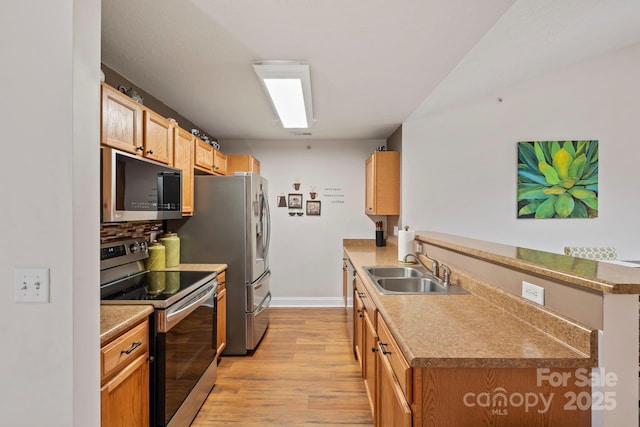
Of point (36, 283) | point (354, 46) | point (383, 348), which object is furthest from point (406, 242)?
point (36, 283)

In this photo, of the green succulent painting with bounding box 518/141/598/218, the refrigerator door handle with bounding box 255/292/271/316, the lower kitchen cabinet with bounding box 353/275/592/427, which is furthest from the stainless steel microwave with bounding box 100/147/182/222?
the green succulent painting with bounding box 518/141/598/218

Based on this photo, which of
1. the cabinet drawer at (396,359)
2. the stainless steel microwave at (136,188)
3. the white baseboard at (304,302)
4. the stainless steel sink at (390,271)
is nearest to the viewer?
the cabinet drawer at (396,359)

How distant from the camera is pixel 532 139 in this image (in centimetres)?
361

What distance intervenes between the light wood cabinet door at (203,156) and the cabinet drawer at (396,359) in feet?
7.59

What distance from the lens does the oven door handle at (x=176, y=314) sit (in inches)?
66.6

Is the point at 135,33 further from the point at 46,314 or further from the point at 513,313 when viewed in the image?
the point at 513,313

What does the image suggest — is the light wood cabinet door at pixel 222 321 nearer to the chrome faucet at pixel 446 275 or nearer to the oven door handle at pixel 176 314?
the oven door handle at pixel 176 314

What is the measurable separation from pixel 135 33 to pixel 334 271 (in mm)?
3603

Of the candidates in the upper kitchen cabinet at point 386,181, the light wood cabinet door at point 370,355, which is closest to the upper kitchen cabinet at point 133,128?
the light wood cabinet door at point 370,355

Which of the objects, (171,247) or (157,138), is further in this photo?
(171,247)

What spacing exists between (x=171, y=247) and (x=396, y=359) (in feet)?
7.39

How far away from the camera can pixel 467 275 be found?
6.27 feet

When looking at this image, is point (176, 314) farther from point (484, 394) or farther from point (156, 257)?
point (484, 394)

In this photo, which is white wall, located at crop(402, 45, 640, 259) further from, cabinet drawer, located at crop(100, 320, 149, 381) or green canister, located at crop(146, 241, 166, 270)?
cabinet drawer, located at crop(100, 320, 149, 381)
